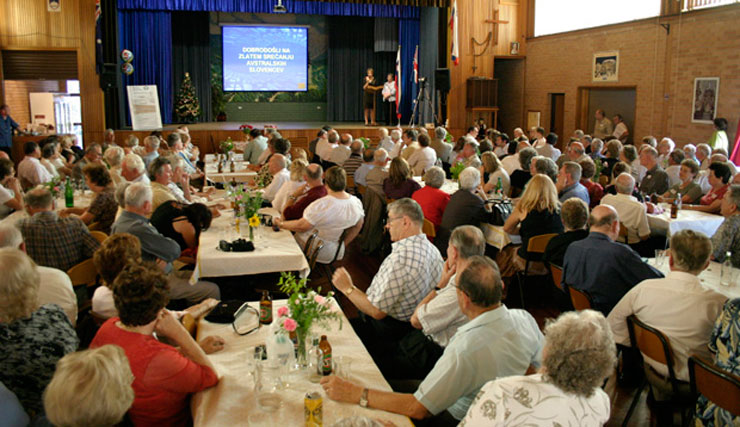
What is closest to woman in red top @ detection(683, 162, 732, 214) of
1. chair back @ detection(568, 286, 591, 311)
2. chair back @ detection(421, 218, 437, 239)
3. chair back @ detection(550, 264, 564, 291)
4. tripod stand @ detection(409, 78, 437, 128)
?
chair back @ detection(421, 218, 437, 239)

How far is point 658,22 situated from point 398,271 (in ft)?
37.4

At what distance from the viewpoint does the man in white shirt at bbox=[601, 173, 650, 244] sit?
6.39m

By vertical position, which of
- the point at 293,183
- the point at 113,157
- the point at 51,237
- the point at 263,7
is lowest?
the point at 51,237

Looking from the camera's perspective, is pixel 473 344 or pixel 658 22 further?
pixel 658 22

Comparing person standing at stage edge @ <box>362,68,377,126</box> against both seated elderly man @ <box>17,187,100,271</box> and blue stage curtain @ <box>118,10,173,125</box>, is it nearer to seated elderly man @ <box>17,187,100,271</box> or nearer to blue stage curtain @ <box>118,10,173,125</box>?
blue stage curtain @ <box>118,10,173,125</box>

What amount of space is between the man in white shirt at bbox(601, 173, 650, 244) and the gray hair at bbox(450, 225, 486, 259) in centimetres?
341

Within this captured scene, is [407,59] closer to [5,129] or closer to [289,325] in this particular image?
[5,129]

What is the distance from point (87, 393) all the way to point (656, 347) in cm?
283

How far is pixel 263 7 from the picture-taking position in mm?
16859

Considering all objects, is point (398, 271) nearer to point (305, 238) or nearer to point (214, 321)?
point (214, 321)

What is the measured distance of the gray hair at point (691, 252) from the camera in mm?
3561

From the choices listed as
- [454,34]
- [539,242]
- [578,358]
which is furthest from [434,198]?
[454,34]

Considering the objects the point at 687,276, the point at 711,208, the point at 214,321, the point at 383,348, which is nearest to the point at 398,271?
the point at 383,348

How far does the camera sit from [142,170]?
21.7ft
